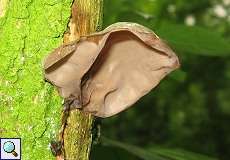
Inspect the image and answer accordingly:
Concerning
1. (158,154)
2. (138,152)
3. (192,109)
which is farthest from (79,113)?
(192,109)

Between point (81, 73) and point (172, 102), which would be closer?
point (81, 73)

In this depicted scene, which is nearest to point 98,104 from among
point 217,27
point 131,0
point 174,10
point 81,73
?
point 81,73

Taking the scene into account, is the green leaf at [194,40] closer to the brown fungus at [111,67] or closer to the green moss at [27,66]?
the brown fungus at [111,67]

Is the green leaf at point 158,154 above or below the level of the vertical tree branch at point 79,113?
below

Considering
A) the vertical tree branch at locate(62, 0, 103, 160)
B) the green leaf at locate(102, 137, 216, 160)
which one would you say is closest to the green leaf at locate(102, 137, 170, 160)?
the green leaf at locate(102, 137, 216, 160)

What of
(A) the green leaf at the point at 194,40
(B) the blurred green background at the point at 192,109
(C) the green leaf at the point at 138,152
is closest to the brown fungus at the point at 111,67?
(C) the green leaf at the point at 138,152

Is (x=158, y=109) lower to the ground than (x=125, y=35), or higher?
lower

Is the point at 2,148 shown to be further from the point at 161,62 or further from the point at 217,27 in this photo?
the point at 217,27
